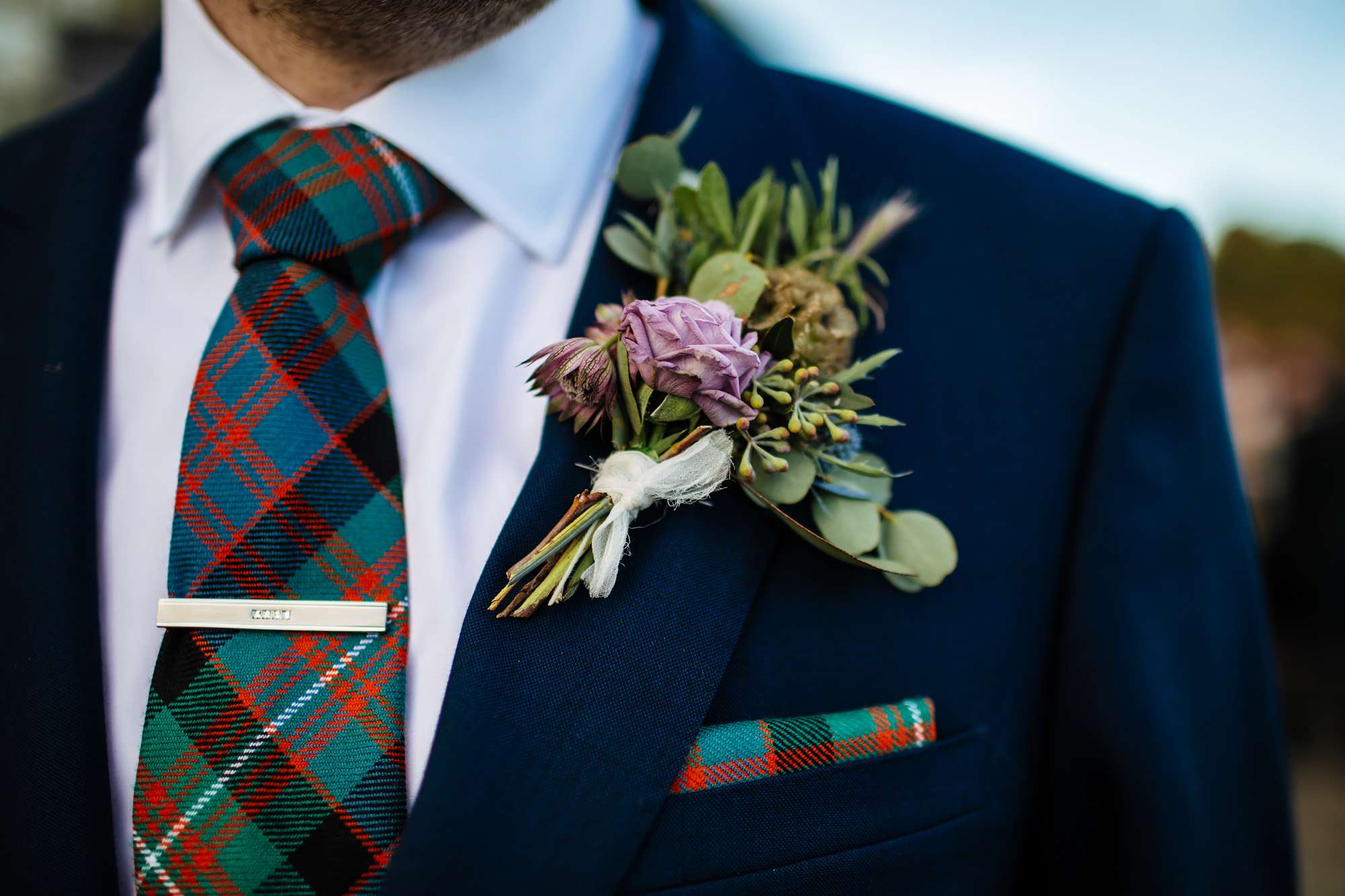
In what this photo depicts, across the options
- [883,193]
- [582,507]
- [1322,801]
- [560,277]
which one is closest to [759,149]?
[883,193]

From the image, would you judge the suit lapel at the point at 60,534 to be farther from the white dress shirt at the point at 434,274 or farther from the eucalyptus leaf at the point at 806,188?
the eucalyptus leaf at the point at 806,188

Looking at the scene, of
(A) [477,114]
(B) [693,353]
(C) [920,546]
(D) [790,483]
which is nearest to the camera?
(B) [693,353]

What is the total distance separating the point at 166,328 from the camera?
1.20 meters

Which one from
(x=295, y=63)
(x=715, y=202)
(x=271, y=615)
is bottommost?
(x=271, y=615)

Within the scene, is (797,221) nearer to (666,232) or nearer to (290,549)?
(666,232)

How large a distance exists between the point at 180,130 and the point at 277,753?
0.90m

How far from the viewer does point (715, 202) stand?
1.06 m

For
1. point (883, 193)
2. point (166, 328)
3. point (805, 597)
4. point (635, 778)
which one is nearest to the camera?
point (635, 778)

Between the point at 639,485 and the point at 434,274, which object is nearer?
the point at 639,485

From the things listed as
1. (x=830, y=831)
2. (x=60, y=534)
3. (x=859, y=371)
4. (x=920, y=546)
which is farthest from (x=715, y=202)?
(x=60, y=534)

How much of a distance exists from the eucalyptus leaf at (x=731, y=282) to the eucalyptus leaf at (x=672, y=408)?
0.48 feet

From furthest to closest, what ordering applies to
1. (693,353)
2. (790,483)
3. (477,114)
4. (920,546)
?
(477,114) < (920,546) < (790,483) < (693,353)

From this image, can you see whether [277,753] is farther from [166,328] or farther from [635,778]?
[166,328]

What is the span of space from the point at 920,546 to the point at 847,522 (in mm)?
130
